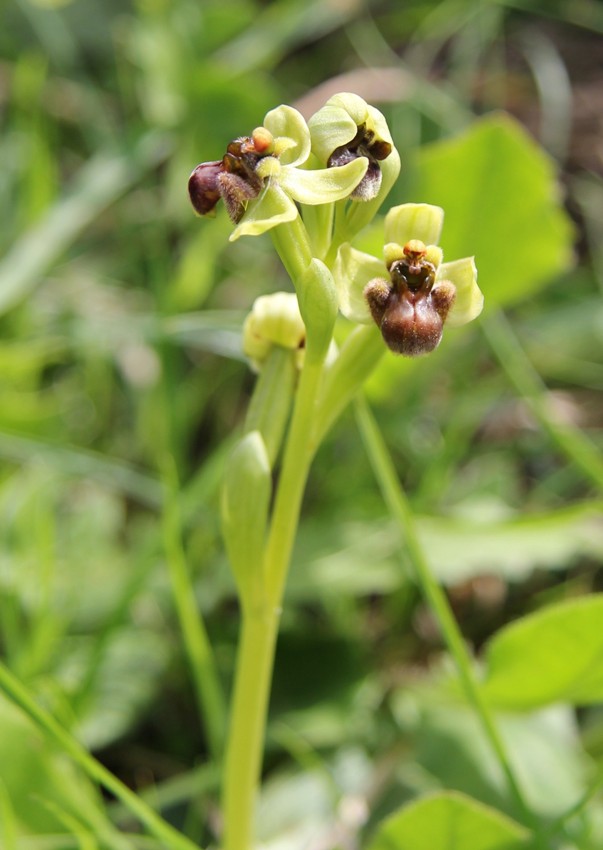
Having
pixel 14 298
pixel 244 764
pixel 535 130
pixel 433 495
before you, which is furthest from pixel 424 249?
pixel 535 130

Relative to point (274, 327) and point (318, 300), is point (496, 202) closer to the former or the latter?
point (274, 327)

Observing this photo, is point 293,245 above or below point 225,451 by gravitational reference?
above

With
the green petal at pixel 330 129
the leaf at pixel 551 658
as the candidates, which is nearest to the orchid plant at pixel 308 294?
the green petal at pixel 330 129

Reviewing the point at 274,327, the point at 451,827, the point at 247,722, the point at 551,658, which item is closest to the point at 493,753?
the point at 551,658

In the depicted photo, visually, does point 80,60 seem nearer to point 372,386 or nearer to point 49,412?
point 49,412

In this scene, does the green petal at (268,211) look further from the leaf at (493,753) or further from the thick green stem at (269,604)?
the leaf at (493,753)

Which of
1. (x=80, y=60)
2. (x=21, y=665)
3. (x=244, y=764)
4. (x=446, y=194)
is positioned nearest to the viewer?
(x=244, y=764)
